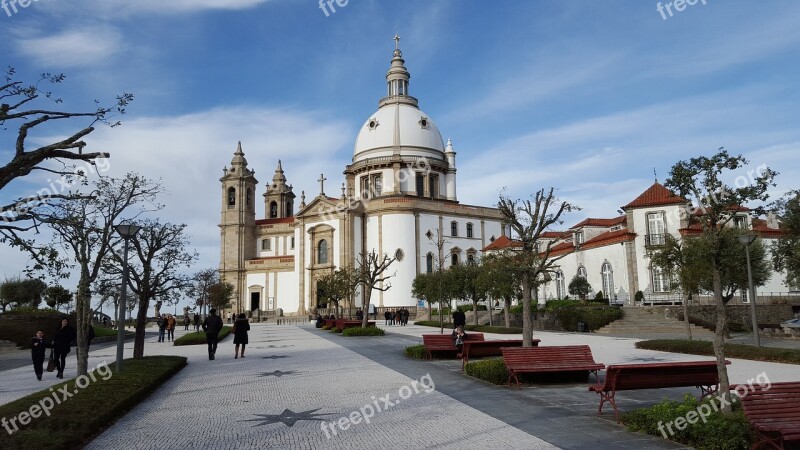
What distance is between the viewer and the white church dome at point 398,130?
236ft

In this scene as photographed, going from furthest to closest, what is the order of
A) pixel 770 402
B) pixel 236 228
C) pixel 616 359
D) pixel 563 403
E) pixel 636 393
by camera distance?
pixel 236 228
pixel 616 359
pixel 636 393
pixel 563 403
pixel 770 402

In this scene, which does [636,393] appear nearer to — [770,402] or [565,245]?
[770,402]

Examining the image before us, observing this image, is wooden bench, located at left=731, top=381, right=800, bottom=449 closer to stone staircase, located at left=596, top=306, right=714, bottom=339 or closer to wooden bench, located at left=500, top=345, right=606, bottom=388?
wooden bench, located at left=500, top=345, right=606, bottom=388

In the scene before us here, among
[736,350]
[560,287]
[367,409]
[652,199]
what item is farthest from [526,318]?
[560,287]

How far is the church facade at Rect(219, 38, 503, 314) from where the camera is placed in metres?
65.5

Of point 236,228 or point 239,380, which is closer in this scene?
point 239,380

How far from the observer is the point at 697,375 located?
32.1 feet

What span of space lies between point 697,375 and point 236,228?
71.2 metres

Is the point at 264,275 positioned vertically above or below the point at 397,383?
above

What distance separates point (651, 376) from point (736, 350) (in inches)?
454

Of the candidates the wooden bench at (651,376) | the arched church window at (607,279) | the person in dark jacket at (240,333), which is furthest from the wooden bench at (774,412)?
the arched church window at (607,279)

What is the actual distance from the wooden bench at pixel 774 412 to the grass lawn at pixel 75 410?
341 inches

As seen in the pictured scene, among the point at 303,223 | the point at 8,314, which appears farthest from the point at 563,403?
the point at 303,223

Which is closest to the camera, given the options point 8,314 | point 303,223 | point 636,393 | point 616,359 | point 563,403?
point 563,403
